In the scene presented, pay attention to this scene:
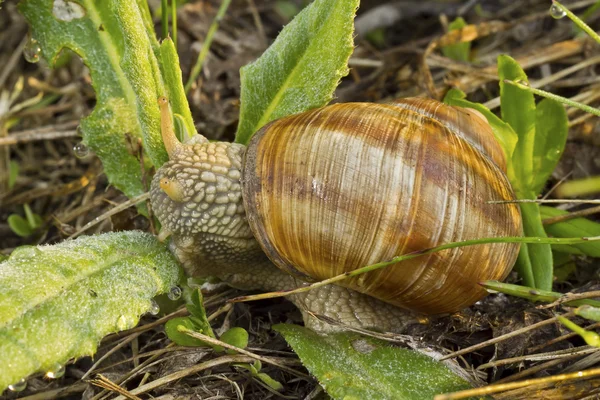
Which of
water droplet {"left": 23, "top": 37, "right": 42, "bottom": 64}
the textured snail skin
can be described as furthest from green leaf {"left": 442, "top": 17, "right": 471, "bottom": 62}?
water droplet {"left": 23, "top": 37, "right": 42, "bottom": 64}

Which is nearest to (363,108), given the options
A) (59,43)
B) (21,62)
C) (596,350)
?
(596,350)

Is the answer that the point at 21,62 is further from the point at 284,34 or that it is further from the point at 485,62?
the point at 485,62

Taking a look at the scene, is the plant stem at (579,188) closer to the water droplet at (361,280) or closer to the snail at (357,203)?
the snail at (357,203)

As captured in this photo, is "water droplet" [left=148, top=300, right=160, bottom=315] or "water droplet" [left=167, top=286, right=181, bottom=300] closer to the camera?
"water droplet" [left=148, top=300, right=160, bottom=315]

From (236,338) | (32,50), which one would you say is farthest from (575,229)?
(32,50)

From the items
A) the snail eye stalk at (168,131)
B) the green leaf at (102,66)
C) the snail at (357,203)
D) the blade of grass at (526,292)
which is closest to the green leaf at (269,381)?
the snail at (357,203)

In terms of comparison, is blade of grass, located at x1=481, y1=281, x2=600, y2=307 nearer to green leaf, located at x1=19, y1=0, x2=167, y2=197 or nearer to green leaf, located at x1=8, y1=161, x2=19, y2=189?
green leaf, located at x1=19, y1=0, x2=167, y2=197
